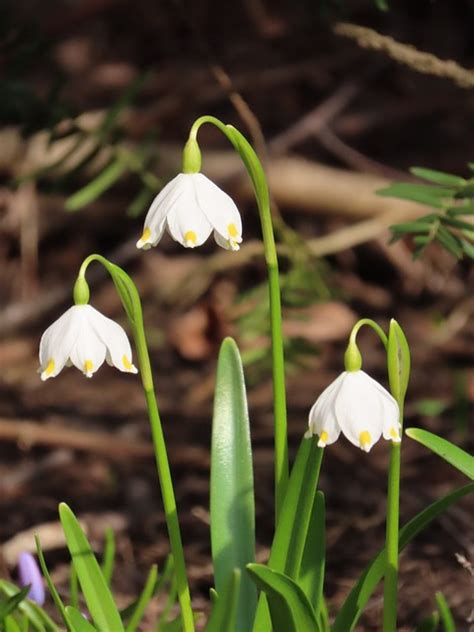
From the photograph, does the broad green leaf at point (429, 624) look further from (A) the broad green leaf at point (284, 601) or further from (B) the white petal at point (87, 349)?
(B) the white petal at point (87, 349)

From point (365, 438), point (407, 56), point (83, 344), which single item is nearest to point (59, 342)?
point (83, 344)

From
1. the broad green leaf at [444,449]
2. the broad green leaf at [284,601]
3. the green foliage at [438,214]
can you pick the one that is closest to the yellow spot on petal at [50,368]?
the broad green leaf at [284,601]

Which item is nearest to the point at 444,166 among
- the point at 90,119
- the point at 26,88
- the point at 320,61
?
the point at 320,61

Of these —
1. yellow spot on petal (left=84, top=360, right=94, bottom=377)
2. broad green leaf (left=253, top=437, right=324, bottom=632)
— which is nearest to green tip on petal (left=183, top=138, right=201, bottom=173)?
yellow spot on petal (left=84, top=360, right=94, bottom=377)

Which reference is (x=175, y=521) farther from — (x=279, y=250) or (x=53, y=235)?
(x=53, y=235)

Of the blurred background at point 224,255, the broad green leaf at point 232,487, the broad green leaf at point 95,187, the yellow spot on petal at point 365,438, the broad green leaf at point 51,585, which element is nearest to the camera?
the yellow spot on petal at point 365,438

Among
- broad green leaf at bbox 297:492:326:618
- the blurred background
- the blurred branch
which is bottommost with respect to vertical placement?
the blurred background

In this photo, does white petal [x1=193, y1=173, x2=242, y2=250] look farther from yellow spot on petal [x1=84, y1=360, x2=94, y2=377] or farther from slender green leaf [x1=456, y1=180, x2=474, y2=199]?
slender green leaf [x1=456, y1=180, x2=474, y2=199]
